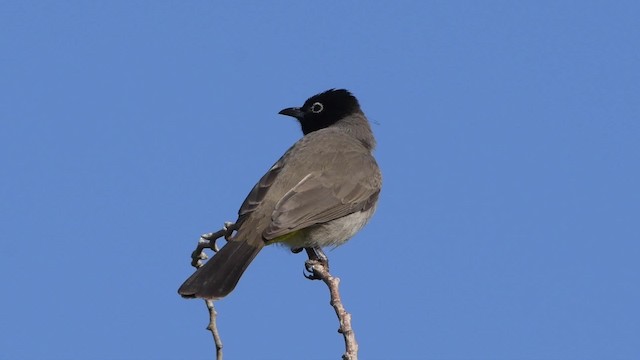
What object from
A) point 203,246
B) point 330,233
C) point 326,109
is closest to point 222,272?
point 203,246

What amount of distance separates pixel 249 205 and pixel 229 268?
1.01 m

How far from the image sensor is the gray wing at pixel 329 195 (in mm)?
6801

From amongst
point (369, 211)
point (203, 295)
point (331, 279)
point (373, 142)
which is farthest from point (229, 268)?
point (373, 142)

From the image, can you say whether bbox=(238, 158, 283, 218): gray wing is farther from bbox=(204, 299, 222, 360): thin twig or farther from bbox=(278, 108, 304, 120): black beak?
bbox=(204, 299, 222, 360): thin twig

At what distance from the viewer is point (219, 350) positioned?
12.9 ft

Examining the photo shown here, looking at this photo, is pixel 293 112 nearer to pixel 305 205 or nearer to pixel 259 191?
pixel 259 191

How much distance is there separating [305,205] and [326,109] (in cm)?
248

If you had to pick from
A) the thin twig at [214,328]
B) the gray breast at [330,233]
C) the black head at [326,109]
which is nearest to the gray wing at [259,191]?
the gray breast at [330,233]

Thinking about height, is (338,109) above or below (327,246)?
above

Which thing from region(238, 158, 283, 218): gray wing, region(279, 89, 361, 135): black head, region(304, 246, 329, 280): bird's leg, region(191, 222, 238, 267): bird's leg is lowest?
region(191, 222, 238, 267): bird's leg

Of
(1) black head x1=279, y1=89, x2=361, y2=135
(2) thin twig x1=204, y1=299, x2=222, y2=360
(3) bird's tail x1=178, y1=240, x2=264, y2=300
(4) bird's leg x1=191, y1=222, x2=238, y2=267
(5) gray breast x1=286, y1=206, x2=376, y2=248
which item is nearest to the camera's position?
(2) thin twig x1=204, y1=299, x2=222, y2=360

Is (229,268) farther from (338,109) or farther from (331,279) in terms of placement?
(338,109)

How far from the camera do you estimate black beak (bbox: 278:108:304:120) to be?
9.40m

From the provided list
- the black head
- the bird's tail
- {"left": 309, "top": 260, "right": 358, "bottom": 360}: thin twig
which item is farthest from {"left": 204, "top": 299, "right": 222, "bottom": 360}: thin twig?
the black head
